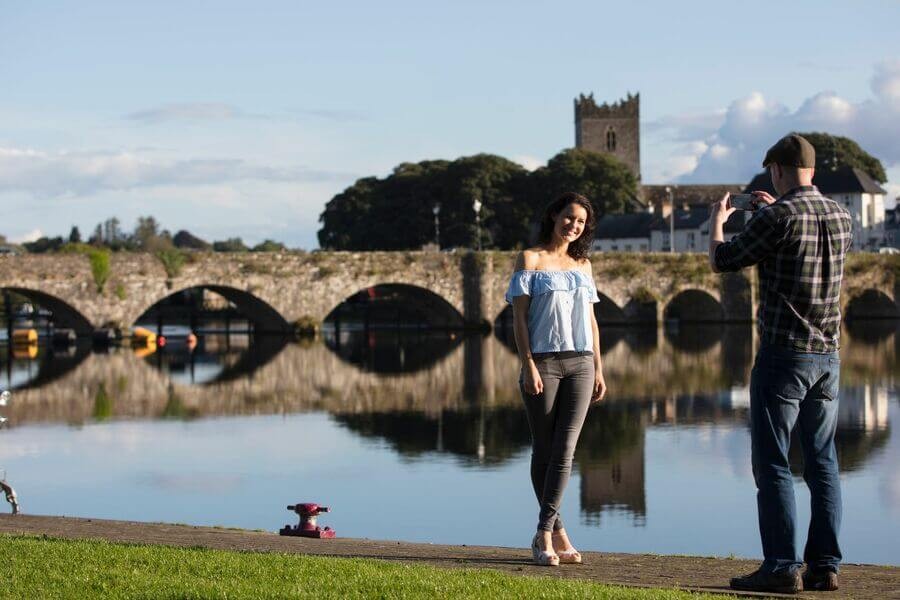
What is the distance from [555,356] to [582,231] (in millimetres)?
785

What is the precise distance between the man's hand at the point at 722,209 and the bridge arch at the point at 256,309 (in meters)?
39.5

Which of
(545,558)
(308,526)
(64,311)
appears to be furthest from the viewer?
(64,311)

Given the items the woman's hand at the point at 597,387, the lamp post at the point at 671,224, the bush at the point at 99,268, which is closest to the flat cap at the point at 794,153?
the woman's hand at the point at 597,387

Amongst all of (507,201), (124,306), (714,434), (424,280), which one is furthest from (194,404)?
(507,201)

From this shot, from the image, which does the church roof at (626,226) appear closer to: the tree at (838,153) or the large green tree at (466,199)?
the large green tree at (466,199)

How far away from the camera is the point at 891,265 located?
5978cm

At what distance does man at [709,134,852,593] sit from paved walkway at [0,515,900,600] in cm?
28

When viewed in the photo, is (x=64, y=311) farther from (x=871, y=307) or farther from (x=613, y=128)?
(x=613, y=128)

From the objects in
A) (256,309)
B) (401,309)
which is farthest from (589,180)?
(256,309)

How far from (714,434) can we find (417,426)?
480cm

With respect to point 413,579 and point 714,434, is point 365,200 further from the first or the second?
point 413,579

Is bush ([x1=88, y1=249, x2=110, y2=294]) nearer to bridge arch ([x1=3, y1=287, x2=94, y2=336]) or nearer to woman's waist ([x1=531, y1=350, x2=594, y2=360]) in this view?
bridge arch ([x1=3, y1=287, x2=94, y2=336])

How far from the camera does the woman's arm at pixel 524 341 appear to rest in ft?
24.7

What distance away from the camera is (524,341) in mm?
7688
